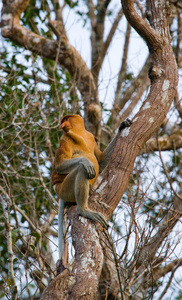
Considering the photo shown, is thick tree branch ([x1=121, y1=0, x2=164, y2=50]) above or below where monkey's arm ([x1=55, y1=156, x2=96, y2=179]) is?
above

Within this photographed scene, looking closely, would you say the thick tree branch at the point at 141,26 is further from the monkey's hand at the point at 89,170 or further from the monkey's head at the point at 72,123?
the monkey's hand at the point at 89,170

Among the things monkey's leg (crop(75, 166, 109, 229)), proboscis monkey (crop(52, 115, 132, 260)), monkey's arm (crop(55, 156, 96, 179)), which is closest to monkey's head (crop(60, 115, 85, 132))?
proboscis monkey (crop(52, 115, 132, 260))

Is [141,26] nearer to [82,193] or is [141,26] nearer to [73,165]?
→ [73,165]

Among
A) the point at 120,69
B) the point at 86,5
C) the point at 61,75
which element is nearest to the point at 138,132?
the point at 61,75

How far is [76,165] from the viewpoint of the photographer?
2.80 meters

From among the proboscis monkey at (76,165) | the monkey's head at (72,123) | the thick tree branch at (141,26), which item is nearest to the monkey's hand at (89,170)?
the proboscis monkey at (76,165)

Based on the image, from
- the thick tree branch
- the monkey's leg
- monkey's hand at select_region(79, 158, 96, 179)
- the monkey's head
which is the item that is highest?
the thick tree branch

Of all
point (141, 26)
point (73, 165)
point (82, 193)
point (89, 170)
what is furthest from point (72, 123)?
point (141, 26)

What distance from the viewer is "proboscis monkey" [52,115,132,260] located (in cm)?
267

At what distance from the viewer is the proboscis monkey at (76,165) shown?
267 cm

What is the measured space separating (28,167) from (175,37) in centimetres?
298

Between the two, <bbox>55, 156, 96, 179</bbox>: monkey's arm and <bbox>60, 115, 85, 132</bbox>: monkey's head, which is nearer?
<bbox>55, 156, 96, 179</bbox>: monkey's arm

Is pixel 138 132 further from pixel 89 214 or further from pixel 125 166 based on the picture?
pixel 89 214

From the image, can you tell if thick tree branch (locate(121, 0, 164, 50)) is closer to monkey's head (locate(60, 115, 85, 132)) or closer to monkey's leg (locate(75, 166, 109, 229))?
monkey's head (locate(60, 115, 85, 132))
